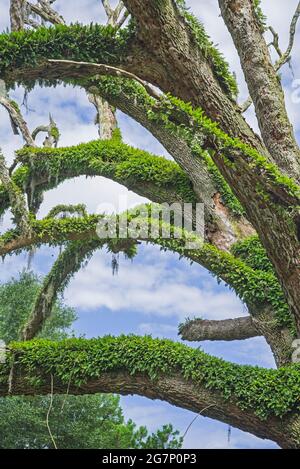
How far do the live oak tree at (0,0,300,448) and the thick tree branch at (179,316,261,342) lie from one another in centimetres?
96

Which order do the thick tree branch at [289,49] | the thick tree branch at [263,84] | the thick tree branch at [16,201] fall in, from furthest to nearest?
the thick tree branch at [289,49]
the thick tree branch at [16,201]
the thick tree branch at [263,84]

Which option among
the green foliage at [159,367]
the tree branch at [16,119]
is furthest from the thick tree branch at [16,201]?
the green foliage at [159,367]

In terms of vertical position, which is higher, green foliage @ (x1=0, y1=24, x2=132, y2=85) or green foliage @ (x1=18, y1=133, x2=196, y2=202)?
green foliage @ (x1=18, y1=133, x2=196, y2=202)

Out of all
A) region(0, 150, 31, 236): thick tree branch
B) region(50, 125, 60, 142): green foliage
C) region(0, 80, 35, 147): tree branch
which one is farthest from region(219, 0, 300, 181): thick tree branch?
region(50, 125, 60, 142): green foliage

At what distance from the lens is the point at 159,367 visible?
6555mm

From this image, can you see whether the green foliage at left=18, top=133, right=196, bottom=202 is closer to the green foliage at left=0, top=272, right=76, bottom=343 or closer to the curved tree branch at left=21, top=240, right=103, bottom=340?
the curved tree branch at left=21, top=240, right=103, bottom=340

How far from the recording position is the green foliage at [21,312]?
569 inches

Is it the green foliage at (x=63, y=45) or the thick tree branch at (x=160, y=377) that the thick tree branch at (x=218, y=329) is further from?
the green foliage at (x=63, y=45)

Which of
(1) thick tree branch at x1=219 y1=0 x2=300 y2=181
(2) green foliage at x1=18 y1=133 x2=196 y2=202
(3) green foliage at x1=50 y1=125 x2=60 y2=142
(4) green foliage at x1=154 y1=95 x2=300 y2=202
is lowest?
(4) green foliage at x1=154 y1=95 x2=300 y2=202

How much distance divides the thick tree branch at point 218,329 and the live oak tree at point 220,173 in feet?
3.16

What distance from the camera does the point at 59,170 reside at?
398 inches

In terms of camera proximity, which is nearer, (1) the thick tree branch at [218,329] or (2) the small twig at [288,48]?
(2) the small twig at [288,48]

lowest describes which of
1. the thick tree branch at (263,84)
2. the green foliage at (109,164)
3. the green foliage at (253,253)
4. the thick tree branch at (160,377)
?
the thick tree branch at (160,377)

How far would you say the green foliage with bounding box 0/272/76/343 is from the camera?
1446cm
